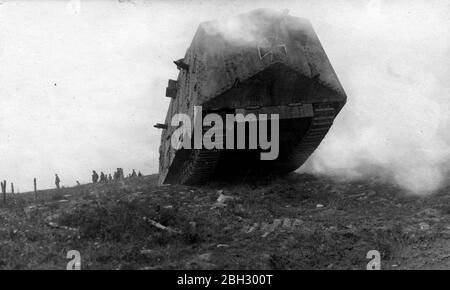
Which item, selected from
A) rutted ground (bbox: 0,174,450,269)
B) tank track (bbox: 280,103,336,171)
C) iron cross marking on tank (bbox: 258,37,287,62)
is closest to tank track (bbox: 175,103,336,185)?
tank track (bbox: 280,103,336,171)

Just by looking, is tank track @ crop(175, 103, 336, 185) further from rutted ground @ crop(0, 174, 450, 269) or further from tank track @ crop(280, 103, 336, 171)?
rutted ground @ crop(0, 174, 450, 269)

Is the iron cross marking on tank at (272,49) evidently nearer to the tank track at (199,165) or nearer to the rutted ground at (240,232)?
the tank track at (199,165)

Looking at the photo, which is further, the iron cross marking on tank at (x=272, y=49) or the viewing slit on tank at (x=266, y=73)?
the viewing slit on tank at (x=266, y=73)

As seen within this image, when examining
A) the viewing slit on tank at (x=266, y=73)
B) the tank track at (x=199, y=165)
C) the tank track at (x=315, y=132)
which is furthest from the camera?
the tank track at (x=199, y=165)

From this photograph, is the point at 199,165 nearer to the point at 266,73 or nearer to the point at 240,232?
the point at 266,73

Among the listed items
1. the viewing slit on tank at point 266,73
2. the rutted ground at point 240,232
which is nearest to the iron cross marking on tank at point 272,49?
the viewing slit on tank at point 266,73

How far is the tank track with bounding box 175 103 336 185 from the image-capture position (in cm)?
807

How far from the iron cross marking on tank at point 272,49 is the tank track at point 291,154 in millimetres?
1176

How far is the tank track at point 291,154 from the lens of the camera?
8.07 m

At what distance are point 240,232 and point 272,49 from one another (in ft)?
10.4

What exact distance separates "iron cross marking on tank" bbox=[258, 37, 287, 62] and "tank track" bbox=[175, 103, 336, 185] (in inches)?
46.3

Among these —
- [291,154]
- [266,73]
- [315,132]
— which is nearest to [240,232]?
[266,73]
